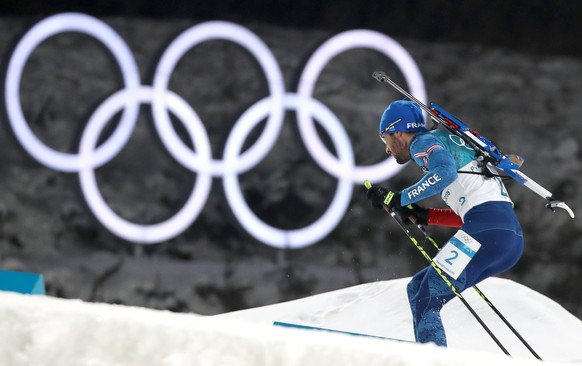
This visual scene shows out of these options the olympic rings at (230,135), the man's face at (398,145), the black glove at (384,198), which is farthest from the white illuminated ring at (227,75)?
the black glove at (384,198)

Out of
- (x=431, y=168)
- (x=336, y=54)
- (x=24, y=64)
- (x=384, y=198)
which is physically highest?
(x=336, y=54)

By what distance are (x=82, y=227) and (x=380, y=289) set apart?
2450mm

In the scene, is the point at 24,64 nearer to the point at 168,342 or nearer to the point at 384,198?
the point at 384,198

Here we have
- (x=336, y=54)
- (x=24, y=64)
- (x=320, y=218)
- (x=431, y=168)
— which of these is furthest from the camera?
(x=24, y=64)

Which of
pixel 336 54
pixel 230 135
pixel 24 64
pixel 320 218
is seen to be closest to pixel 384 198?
pixel 320 218

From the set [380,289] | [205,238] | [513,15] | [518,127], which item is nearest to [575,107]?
[518,127]

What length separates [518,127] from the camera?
643 centimetres

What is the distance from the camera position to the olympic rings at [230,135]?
21.0 feet

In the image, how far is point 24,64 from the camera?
21.9ft

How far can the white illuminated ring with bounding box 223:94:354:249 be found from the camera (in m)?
6.38

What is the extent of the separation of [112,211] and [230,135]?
1.14 metres

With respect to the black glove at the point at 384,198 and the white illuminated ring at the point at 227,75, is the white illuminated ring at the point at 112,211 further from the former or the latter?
the black glove at the point at 384,198

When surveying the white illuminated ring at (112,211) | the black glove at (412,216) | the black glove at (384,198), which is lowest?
the white illuminated ring at (112,211)

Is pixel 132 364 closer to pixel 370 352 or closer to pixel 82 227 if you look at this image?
pixel 370 352
